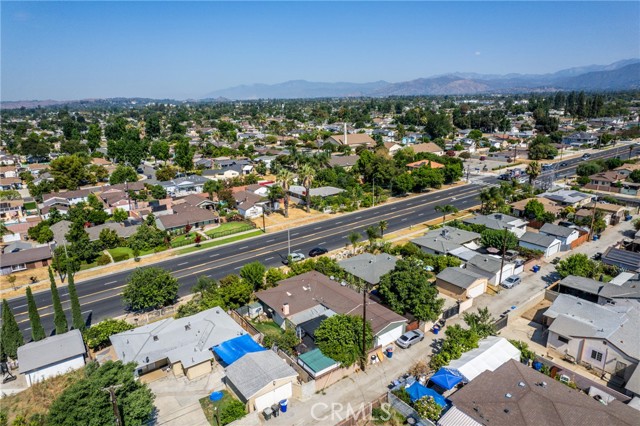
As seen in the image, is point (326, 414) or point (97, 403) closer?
point (97, 403)

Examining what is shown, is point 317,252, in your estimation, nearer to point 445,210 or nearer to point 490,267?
point 490,267

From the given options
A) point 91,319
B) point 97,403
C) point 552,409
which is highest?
point 97,403

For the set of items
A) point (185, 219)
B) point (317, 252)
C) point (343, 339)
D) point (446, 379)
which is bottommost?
point (317, 252)

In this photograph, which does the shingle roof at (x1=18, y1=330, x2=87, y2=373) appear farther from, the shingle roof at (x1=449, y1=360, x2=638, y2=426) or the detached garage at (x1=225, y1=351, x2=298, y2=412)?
the shingle roof at (x1=449, y1=360, x2=638, y2=426)

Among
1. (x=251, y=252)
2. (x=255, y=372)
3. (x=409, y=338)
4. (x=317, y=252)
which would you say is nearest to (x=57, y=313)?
(x=255, y=372)

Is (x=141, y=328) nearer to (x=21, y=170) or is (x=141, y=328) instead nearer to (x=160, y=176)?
(x=160, y=176)

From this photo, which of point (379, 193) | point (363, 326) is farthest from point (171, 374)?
point (379, 193)
